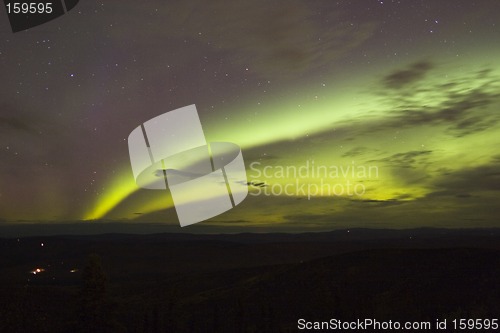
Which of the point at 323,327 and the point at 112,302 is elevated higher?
the point at 112,302

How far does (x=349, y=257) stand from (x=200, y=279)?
63.0m

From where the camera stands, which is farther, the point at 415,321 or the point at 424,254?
the point at 424,254

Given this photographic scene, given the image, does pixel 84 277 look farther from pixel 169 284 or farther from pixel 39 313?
pixel 169 284

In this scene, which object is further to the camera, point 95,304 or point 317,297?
point 317,297

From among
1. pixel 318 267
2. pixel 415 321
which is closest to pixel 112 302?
pixel 415 321

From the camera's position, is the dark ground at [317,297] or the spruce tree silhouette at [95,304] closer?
the spruce tree silhouette at [95,304]

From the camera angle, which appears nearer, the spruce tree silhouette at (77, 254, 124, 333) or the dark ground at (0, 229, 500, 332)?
the spruce tree silhouette at (77, 254, 124, 333)

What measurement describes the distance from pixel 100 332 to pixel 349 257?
114 metres

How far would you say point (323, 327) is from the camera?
69375 mm

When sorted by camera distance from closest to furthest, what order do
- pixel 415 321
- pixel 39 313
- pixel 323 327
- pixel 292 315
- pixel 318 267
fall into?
pixel 323 327 → pixel 415 321 → pixel 292 315 → pixel 39 313 → pixel 318 267

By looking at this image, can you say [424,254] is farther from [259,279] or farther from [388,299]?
[259,279]

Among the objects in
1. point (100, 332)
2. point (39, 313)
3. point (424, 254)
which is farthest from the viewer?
point (424, 254)

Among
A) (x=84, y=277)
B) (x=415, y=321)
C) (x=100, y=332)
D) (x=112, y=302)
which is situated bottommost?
(x=415, y=321)

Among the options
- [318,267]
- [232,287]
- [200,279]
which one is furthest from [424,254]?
[200,279]
